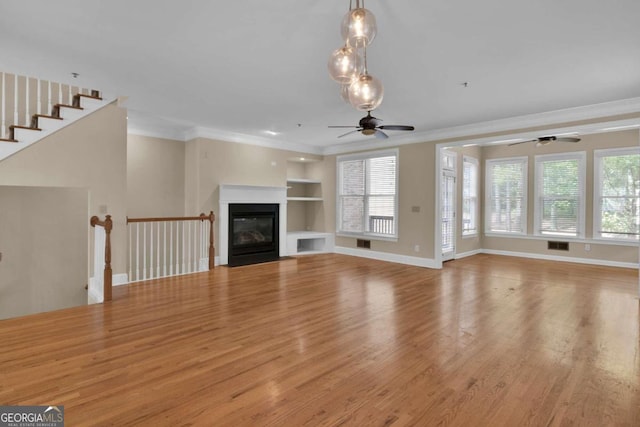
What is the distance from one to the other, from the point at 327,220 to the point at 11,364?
6868 millimetres

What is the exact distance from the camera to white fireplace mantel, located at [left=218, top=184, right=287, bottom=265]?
668 centimetres

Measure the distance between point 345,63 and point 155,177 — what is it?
18.0 ft

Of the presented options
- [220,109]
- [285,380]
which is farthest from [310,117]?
[285,380]

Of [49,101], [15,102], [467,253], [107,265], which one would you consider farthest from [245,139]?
[467,253]

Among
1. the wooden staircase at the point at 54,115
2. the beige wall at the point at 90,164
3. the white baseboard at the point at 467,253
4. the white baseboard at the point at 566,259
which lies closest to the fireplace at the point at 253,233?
the beige wall at the point at 90,164

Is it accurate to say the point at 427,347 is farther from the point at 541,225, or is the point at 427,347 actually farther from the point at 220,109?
the point at 541,225

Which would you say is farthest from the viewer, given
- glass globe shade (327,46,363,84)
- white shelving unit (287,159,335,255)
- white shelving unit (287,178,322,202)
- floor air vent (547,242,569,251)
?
white shelving unit (287,159,335,255)

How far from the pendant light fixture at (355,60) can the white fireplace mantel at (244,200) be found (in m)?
4.68

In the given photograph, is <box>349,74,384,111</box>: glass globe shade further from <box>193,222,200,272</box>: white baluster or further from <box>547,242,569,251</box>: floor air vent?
<box>547,242,569,251</box>: floor air vent

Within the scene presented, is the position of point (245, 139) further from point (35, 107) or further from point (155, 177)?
point (35, 107)

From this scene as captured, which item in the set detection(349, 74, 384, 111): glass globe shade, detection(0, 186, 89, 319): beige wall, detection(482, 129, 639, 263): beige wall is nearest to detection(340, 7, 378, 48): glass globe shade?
detection(349, 74, 384, 111): glass globe shade

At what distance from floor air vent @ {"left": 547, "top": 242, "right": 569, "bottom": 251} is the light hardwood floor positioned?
9.79ft

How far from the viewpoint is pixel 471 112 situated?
208 inches

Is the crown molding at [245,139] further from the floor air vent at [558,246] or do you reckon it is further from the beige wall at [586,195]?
the floor air vent at [558,246]
